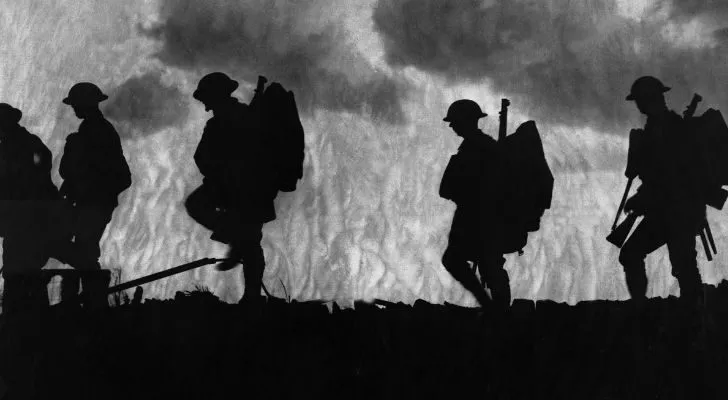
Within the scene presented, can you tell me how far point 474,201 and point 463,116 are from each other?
0.82m

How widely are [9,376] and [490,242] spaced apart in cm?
444

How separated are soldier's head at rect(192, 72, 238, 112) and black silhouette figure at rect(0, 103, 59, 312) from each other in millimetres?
2362

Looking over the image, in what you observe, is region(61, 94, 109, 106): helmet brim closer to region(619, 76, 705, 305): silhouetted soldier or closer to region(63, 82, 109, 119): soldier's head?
region(63, 82, 109, 119): soldier's head

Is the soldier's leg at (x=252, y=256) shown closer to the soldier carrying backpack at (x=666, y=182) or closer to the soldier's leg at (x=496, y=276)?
the soldier's leg at (x=496, y=276)

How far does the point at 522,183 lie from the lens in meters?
7.63

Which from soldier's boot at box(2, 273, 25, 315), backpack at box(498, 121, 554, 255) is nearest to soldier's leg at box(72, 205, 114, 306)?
soldier's boot at box(2, 273, 25, 315)

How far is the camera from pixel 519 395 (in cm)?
446

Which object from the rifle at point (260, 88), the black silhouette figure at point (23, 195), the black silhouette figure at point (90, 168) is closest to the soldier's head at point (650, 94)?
the rifle at point (260, 88)

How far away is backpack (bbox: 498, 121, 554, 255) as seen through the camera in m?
7.63

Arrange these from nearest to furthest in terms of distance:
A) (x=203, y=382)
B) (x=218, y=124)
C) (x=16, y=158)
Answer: (x=203, y=382), (x=218, y=124), (x=16, y=158)

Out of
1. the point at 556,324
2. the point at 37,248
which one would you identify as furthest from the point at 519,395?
the point at 37,248

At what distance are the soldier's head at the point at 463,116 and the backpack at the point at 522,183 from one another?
37cm

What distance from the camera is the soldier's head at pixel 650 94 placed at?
25.4 ft

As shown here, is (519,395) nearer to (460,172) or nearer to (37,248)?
(460,172)
